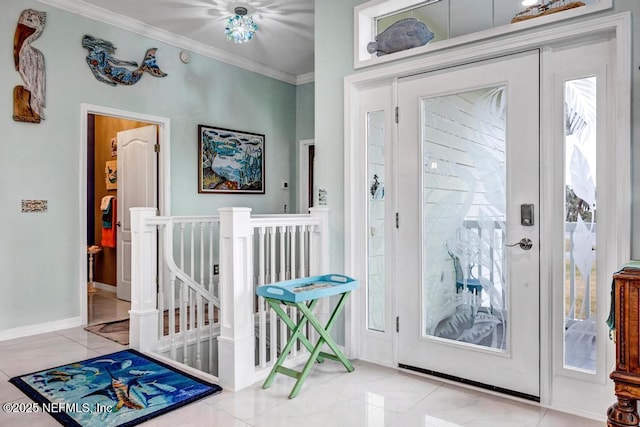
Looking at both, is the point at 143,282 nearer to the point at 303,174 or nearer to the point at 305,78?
the point at 303,174

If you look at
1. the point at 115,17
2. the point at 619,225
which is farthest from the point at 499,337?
the point at 115,17

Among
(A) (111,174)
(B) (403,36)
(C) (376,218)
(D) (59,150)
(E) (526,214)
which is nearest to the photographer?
(E) (526,214)

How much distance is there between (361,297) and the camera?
3061 millimetres

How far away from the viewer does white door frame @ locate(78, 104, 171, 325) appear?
4027mm

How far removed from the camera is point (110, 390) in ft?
8.27

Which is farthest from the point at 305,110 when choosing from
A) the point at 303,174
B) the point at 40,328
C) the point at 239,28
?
the point at 40,328

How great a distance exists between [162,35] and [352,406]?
13.6 feet

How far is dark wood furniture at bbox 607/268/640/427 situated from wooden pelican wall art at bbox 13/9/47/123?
14.1 feet

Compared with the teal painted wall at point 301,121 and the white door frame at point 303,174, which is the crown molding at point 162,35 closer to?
the teal painted wall at point 301,121

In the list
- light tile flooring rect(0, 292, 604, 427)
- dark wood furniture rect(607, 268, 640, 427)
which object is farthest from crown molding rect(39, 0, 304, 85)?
dark wood furniture rect(607, 268, 640, 427)

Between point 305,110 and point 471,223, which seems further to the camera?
point 305,110

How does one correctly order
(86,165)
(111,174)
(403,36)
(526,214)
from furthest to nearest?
(111,174)
(86,165)
(403,36)
(526,214)

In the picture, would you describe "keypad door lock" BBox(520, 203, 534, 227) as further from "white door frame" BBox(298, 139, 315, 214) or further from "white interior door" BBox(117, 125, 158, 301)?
"white door frame" BBox(298, 139, 315, 214)

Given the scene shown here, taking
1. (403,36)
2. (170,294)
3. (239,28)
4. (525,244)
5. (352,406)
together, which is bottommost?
(352,406)
